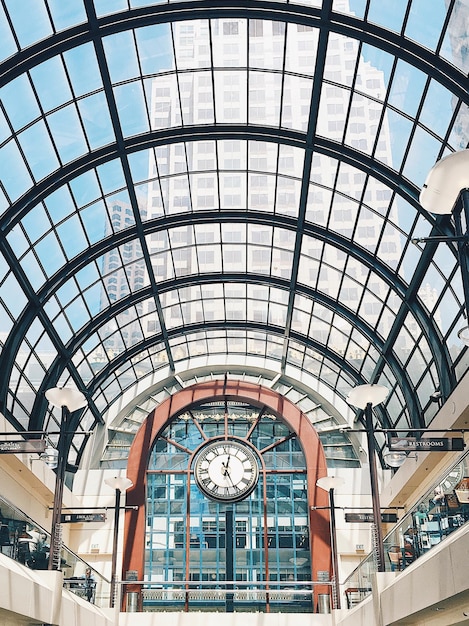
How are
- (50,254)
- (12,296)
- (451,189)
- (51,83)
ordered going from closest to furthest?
(451,189), (51,83), (12,296), (50,254)

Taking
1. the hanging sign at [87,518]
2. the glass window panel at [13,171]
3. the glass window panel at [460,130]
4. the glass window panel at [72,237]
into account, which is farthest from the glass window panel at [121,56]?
the hanging sign at [87,518]

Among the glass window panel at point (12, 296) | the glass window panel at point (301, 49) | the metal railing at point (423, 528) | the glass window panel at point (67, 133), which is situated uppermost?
the glass window panel at point (301, 49)

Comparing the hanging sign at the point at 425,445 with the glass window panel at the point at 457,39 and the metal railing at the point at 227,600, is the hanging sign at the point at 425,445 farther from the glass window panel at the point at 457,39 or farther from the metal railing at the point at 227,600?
the metal railing at the point at 227,600

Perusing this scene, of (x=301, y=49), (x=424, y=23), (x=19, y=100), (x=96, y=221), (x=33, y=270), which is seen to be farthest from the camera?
(x=96, y=221)

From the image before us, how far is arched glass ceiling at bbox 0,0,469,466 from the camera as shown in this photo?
1747cm

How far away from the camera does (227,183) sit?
2512 cm

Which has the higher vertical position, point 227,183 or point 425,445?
point 227,183

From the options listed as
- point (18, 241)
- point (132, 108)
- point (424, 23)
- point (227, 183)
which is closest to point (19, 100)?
point (132, 108)

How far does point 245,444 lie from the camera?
109 ft

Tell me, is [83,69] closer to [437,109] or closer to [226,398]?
[437,109]

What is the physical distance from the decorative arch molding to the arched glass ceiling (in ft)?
9.81

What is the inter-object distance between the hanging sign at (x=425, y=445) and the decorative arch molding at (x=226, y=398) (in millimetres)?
12298

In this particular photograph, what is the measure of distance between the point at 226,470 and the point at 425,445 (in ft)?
53.5

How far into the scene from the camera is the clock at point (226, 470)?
31.7 metres
